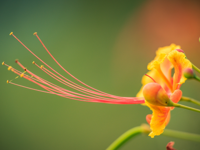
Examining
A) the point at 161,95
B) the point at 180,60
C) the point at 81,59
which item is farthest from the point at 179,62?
the point at 81,59

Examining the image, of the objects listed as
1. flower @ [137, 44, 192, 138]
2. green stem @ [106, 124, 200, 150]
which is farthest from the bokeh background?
flower @ [137, 44, 192, 138]

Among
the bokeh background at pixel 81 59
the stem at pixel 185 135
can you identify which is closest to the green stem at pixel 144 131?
the stem at pixel 185 135

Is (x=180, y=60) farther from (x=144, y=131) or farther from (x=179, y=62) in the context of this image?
(x=144, y=131)

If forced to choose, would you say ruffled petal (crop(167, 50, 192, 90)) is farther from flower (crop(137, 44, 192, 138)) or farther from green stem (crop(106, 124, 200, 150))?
green stem (crop(106, 124, 200, 150))

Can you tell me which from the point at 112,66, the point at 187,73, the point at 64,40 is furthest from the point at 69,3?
the point at 187,73

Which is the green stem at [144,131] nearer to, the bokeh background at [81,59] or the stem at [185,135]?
the stem at [185,135]

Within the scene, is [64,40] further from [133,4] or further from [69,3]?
[133,4]
